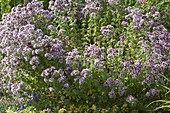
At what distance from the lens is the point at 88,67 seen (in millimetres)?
4926

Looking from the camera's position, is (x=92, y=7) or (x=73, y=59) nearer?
(x=73, y=59)

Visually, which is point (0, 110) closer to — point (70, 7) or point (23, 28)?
point (23, 28)

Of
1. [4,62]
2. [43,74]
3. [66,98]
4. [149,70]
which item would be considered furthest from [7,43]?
[149,70]

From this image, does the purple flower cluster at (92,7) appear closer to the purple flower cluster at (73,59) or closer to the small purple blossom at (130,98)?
the purple flower cluster at (73,59)

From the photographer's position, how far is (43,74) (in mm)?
4801

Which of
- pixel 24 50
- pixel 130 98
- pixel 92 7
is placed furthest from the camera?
pixel 92 7

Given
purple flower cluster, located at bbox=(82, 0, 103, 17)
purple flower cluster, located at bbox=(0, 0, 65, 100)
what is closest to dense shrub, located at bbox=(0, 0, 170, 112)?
purple flower cluster, located at bbox=(0, 0, 65, 100)

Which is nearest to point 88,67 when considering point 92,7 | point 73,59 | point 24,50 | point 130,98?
point 73,59

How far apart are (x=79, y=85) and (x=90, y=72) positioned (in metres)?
0.21

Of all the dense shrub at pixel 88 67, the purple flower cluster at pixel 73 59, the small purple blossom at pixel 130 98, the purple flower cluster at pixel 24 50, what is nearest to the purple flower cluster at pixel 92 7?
the dense shrub at pixel 88 67

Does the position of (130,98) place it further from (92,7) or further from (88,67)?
(92,7)

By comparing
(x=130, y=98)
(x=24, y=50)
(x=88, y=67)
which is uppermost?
(x=24, y=50)

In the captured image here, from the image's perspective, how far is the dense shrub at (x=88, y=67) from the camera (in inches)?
188

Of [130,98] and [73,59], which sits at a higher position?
[73,59]
